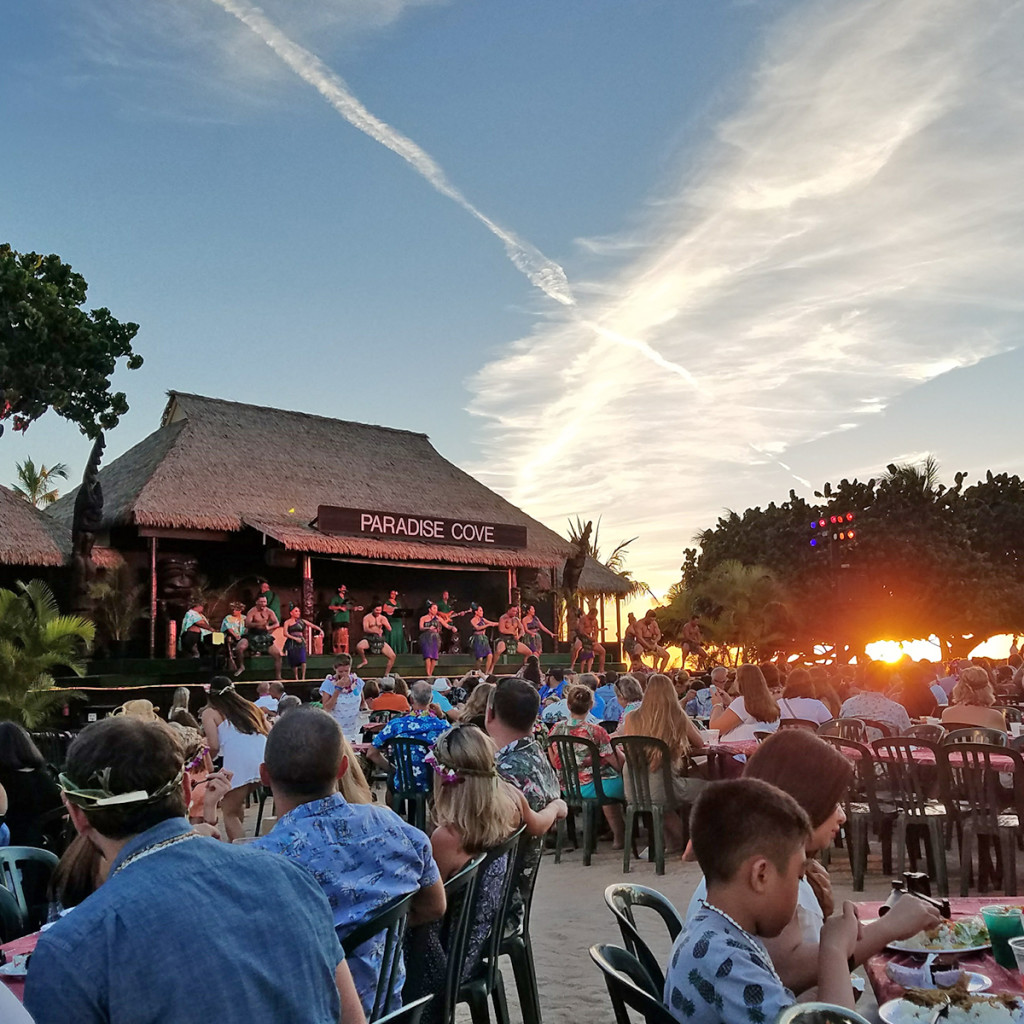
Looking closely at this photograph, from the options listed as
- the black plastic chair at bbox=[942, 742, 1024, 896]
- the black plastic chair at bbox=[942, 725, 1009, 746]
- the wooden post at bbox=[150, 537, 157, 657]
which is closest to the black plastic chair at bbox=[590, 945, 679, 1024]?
the black plastic chair at bbox=[942, 742, 1024, 896]

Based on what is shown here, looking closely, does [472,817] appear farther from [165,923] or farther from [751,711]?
[751,711]

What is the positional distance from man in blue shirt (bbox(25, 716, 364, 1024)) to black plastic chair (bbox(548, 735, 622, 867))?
20.4ft

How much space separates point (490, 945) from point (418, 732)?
411 cm

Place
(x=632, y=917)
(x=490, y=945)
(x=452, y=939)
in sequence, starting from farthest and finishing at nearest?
(x=490, y=945) < (x=452, y=939) < (x=632, y=917)

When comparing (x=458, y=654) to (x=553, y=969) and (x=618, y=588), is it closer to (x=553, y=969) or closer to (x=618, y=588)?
(x=618, y=588)

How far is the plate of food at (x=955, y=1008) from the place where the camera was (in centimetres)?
Result: 207

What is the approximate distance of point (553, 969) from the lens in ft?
17.6

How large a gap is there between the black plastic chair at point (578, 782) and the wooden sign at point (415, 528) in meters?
14.7

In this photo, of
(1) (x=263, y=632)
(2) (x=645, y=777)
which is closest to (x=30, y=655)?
(1) (x=263, y=632)

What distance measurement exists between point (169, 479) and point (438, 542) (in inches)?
248

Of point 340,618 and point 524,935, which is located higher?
point 340,618

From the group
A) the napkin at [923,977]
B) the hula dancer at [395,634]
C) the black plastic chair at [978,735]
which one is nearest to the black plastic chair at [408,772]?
the black plastic chair at [978,735]

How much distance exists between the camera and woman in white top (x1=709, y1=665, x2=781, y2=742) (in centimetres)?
777

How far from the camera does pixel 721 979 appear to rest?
6.70ft
